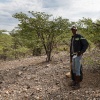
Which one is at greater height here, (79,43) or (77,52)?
(79,43)

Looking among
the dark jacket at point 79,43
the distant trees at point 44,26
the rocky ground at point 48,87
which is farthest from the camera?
the distant trees at point 44,26

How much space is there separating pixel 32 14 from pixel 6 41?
62.3ft

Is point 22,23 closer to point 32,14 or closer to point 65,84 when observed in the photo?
point 32,14

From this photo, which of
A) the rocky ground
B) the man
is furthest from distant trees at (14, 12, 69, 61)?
the man

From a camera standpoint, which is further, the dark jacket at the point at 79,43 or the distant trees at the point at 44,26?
the distant trees at the point at 44,26

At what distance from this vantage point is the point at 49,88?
7145 millimetres

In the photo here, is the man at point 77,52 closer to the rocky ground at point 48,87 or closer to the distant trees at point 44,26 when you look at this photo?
the rocky ground at point 48,87

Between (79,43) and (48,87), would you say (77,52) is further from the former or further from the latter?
(48,87)

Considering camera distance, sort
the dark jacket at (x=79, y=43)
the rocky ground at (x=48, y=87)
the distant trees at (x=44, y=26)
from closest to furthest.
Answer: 1. the rocky ground at (x=48, y=87)
2. the dark jacket at (x=79, y=43)
3. the distant trees at (x=44, y=26)

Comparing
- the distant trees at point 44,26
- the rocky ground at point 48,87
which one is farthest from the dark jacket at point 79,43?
the distant trees at point 44,26

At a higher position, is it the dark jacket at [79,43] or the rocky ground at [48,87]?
the dark jacket at [79,43]

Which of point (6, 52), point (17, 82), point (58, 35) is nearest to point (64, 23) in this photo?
point (58, 35)

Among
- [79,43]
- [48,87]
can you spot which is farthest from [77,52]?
[48,87]

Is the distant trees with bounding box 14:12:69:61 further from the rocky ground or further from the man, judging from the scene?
the man
